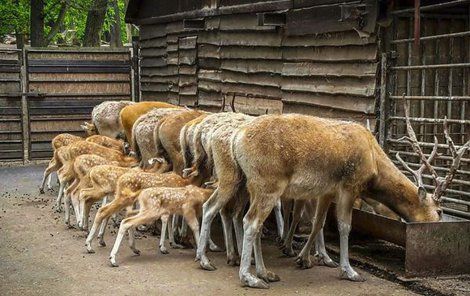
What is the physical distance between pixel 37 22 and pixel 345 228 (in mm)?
16539

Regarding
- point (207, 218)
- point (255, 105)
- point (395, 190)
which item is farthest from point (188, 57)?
point (395, 190)

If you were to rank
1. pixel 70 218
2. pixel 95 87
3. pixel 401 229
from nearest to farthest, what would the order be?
pixel 401 229, pixel 70 218, pixel 95 87

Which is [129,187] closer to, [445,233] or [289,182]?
[289,182]

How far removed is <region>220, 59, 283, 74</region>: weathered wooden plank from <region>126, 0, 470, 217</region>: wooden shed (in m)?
0.02

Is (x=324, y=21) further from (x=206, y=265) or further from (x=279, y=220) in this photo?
(x=206, y=265)

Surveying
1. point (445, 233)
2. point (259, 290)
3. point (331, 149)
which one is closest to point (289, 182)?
A: point (331, 149)

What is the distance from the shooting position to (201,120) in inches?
360

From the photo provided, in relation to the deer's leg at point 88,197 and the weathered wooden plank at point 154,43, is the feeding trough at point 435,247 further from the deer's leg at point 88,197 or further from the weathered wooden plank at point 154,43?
the weathered wooden plank at point 154,43

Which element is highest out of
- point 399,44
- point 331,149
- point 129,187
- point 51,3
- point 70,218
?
point 51,3

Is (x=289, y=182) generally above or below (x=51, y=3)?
below

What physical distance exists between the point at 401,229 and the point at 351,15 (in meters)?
3.36

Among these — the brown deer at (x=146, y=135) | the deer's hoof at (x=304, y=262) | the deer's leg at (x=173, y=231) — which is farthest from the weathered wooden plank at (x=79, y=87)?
the deer's hoof at (x=304, y=262)

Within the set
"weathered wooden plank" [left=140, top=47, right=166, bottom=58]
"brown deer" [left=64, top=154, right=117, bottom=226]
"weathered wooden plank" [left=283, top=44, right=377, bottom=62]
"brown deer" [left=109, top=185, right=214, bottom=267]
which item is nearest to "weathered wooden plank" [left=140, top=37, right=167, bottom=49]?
"weathered wooden plank" [left=140, top=47, right=166, bottom=58]

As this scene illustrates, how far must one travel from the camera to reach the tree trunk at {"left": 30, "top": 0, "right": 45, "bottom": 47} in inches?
855
